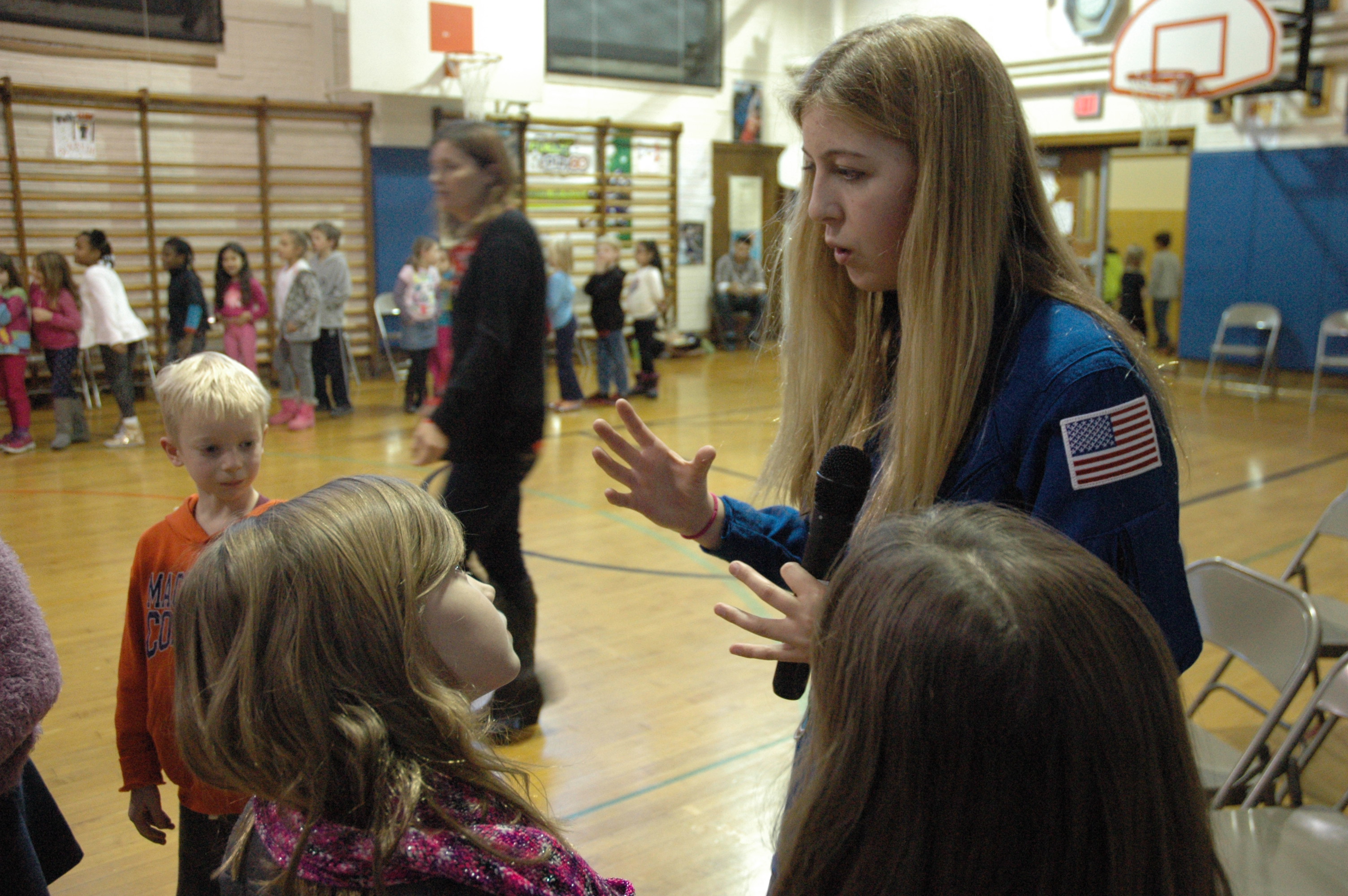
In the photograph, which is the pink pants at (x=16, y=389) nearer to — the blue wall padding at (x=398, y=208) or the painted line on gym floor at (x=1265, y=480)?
the blue wall padding at (x=398, y=208)

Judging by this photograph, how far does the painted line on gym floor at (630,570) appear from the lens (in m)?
4.59

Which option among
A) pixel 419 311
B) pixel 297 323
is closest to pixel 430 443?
pixel 297 323

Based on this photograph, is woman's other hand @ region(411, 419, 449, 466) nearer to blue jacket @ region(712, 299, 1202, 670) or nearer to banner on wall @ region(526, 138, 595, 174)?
blue jacket @ region(712, 299, 1202, 670)

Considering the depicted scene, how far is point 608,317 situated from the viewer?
28.6ft

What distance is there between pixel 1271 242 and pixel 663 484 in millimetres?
9895

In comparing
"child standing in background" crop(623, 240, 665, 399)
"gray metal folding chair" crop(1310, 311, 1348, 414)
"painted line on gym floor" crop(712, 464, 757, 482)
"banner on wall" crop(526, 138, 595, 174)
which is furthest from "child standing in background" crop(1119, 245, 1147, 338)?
"banner on wall" crop(526, 138, 595, 174)

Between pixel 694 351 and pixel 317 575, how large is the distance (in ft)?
37.0

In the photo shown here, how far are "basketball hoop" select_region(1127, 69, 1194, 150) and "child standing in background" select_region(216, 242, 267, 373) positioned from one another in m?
7.97

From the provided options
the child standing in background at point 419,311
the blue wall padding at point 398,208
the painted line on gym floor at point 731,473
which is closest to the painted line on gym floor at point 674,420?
the painted line on gym floor at point 731,473

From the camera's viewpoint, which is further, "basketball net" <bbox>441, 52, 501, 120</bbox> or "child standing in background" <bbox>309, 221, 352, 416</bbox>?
"basketball net" <bbox>441, 52, 501, 120</bbox>

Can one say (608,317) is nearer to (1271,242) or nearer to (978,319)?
(1271,242)

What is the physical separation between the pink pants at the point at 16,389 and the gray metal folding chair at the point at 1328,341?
9.66m

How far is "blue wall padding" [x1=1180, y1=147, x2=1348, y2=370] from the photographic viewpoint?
9008mm

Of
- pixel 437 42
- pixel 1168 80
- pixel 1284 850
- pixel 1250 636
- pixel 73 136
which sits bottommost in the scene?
pixel 1284 850
